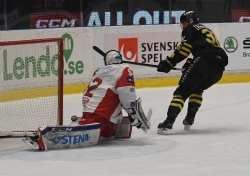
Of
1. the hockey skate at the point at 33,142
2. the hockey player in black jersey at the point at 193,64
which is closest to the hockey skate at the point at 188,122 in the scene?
the hockey player in black jersey at the point at 193,64

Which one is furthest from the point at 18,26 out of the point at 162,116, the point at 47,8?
the point at 162,116

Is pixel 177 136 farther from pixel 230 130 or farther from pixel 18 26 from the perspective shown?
pixel 18 26

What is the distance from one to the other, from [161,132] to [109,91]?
0.73 metres

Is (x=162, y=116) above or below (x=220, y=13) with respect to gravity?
below

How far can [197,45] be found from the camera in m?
5.41

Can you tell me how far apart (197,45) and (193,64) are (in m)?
0.16

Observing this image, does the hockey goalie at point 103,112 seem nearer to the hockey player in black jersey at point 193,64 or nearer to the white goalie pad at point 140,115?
the white goalie pad at point 140,115

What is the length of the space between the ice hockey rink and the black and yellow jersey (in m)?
0.58

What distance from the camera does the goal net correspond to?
5.29 m

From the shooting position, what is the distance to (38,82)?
18.9 ft

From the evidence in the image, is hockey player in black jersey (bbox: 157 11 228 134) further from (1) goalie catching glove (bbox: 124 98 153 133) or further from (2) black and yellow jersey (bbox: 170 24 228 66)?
(1) goalie catching glove (bbox: 124 98 153 133)

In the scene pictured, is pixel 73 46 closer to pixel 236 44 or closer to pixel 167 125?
pixel 236 44

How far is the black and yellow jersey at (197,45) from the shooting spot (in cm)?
536

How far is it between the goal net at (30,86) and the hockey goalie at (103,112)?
0.42 metres
